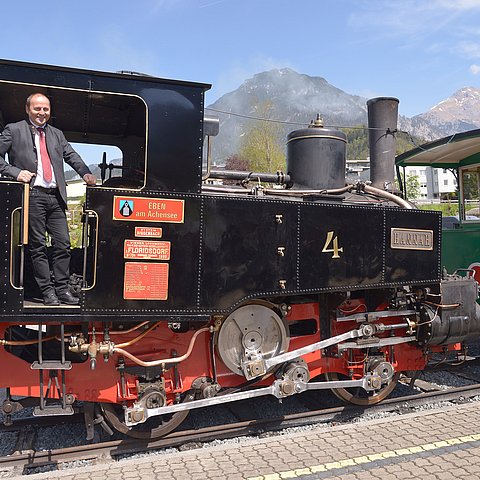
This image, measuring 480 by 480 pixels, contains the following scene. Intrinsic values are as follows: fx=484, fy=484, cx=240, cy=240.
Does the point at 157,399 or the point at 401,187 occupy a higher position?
the point at 401,187

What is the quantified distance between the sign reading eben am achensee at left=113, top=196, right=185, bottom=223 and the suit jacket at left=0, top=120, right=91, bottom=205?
48 centimetres

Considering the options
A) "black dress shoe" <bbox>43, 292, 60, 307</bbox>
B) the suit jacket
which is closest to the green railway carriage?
the suit jacket

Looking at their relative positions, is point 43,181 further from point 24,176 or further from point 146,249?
point 146,249

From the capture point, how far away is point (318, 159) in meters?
5.01

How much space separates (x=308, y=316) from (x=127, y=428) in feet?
6.17

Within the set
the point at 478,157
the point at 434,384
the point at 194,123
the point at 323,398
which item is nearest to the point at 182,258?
the point at 194,123

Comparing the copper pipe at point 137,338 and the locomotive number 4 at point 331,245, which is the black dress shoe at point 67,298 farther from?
the locomotive number 4 at point 331,245

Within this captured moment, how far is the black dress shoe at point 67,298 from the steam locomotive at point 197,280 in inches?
6.6

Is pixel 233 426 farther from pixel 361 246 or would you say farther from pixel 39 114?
pixel 39 114

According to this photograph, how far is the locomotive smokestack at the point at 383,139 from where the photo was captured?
5602 mm

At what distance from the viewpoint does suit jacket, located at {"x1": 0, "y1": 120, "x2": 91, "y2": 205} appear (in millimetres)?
3311

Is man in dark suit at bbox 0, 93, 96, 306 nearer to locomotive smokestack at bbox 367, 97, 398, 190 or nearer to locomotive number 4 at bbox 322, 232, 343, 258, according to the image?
locomotive number 4 at bbox 322, 232, 343, 258

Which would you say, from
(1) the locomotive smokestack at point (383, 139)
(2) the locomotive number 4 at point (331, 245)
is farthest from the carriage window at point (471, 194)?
(2) the locomotive number 4 at point (331, 245)

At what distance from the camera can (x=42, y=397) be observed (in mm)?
3592
